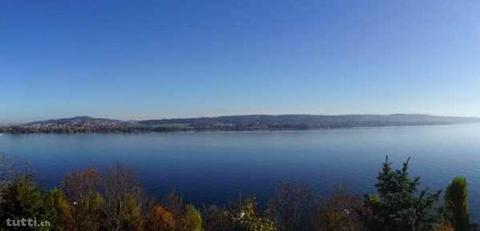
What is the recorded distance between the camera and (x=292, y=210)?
1642 inches

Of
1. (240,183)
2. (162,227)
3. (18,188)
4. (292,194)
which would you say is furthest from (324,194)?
(18,188)

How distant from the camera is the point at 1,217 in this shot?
1670cm

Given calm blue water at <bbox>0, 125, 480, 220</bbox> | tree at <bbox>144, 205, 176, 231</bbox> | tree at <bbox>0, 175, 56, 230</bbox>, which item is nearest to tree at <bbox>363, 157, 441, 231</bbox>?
tree at <bbox>0, 175, 56, 230</bbox>

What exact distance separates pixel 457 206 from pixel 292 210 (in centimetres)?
1687

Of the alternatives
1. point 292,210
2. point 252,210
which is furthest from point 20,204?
point 292,210

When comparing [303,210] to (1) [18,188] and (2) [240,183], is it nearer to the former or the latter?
(2) [240,183]

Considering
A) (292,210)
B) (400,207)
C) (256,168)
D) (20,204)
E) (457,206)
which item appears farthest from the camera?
(256,168)

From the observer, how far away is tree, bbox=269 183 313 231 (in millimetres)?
38656

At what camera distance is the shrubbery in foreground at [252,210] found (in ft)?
59.8

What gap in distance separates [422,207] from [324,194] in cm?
3776

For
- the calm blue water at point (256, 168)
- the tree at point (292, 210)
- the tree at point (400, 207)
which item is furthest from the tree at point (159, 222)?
the calm blue water at point (256, 168)

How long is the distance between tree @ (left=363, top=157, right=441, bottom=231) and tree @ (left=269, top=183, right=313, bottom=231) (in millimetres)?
16798

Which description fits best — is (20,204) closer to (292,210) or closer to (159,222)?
(159,222)

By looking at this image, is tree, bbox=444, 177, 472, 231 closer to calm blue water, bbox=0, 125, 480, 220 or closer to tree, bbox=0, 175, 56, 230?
calm blue water, bbox=0, 125, 480, 220
